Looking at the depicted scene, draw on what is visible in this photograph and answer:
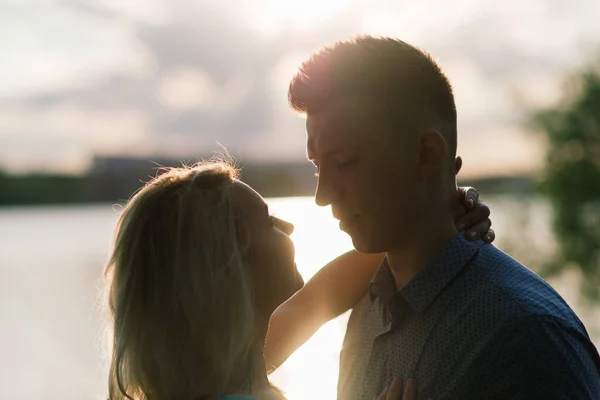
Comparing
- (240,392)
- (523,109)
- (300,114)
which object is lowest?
(240,392)

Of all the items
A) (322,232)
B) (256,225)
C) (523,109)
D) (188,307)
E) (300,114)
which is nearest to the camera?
(188,307)

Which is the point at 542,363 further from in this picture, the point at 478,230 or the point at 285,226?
the point at 285,226

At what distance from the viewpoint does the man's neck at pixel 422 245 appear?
170 cm

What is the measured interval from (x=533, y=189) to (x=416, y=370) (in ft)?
48.1

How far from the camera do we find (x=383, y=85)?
1.71 metres

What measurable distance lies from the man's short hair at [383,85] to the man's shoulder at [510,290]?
310 mm

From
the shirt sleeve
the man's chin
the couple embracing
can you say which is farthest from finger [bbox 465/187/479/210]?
the shirt sleeve

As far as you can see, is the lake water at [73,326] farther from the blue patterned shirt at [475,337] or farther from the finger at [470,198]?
the finger at [470,198]

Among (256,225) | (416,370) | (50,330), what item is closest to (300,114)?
(256,225)

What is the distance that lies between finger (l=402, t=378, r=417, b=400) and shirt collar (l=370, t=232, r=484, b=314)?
17 centimetres

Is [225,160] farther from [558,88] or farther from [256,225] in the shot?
[558,88]

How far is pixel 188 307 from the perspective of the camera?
155 centimetres

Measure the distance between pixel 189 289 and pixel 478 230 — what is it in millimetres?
743

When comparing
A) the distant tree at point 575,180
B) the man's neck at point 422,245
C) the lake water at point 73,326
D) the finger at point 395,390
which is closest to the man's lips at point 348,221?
the man's neck at point 422,245
